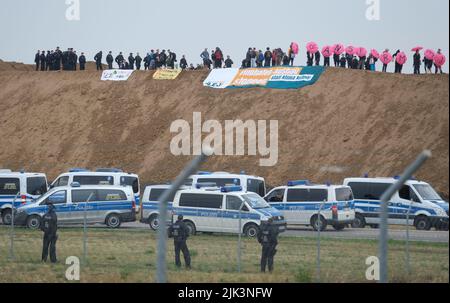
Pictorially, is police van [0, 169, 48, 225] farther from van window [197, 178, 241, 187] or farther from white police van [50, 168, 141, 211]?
van window [197, 178, 241, 187]

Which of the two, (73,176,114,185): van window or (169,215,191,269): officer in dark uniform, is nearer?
(169,215,191,269): officer in dark uniform

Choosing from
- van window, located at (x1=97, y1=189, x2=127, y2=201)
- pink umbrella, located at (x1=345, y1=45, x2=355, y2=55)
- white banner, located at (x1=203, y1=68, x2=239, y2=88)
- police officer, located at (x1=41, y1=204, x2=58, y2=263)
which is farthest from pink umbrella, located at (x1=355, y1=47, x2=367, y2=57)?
police officer, located at (x1=41, y1=204, x2=58, y2=263)

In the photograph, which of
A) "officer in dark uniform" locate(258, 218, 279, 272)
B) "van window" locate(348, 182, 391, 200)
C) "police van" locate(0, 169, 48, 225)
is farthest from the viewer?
"police van" locate(0, 169, 48, 225)

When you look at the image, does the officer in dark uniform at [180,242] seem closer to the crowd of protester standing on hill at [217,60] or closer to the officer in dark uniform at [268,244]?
the officer in dark uniform at [268,244]

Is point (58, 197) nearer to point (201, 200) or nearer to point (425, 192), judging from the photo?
point (201, 200)

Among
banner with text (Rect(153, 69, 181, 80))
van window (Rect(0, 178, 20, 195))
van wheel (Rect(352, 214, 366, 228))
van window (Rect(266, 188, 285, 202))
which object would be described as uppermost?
banner with text (Rect(153, 69, 181, 80))

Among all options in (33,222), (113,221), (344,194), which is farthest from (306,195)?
(33,222)

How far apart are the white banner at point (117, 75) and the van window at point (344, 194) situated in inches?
1296

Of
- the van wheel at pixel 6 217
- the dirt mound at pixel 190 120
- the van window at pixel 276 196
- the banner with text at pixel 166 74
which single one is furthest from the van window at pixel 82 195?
the banner with text at pixel 166 74

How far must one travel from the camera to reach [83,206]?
3048 cm

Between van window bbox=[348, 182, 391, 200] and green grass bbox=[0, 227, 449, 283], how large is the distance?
6.88 meters

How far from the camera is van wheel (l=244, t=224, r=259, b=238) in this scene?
27.2 m

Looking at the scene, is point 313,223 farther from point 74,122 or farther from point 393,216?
point 74,122

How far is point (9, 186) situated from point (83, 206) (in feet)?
17.8
